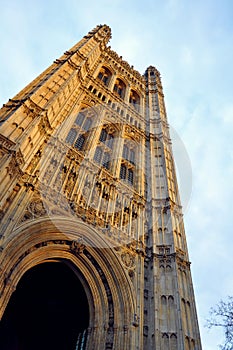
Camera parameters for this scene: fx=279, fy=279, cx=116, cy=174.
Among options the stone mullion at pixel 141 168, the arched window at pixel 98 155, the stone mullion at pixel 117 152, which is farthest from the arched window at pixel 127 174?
the arched window at pixel 98 155

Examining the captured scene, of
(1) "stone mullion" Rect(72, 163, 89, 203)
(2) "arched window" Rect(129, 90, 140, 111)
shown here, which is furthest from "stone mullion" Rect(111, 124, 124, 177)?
(2) "arched window" Rect(129, 90, 140, 111)

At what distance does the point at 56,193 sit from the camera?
1027cm

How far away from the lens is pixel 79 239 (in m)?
9.88

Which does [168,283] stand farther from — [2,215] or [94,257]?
[2,215]

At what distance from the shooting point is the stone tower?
8.52 m

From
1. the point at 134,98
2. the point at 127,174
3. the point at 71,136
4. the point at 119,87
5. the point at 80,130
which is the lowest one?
the point at 127,174

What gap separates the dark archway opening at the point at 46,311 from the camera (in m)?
10.2

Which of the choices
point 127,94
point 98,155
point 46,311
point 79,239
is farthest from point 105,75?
point 46,311

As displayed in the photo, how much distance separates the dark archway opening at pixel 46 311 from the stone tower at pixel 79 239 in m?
0.04

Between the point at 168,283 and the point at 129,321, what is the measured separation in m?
2.28

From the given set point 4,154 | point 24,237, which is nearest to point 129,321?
point 24,237

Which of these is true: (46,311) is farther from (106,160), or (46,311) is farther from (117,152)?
(117,152)

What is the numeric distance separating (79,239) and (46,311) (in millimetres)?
4344

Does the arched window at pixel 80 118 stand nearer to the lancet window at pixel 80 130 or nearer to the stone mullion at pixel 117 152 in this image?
the lancet window at pixel 80 130
